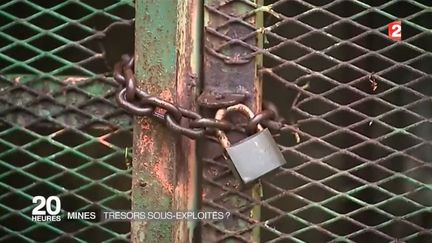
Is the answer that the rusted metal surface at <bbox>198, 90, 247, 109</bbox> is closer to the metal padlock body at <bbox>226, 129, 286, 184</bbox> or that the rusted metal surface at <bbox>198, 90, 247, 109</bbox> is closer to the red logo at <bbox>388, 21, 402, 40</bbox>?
the metal padlock body at <bbox>226, 129, 286, 184</bbox>

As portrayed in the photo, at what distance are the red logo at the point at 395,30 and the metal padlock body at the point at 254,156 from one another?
317 mm

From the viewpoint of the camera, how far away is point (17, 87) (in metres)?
1.10

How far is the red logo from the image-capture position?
1.06m

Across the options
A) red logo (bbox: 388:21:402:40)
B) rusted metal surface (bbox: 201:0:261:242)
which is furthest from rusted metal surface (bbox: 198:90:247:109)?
red logo (bbox: 388:21:402:40)

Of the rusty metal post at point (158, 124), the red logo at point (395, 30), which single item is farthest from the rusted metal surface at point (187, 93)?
the red logo at point (395, 30)

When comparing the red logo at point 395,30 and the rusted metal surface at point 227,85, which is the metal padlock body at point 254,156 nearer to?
the rusted metal surface at point 227,85

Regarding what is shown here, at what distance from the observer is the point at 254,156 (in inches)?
37.8

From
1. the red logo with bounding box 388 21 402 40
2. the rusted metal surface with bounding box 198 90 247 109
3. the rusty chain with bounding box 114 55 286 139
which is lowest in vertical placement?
the rusty chain with bounding box 114 55 286 139

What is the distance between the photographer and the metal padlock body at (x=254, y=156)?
3.14 feet

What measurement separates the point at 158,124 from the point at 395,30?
47cm

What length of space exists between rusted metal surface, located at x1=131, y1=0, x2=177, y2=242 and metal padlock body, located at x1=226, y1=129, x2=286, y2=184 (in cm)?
11

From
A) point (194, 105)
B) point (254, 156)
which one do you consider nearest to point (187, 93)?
point (194, 105)

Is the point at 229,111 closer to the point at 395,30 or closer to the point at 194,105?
the point at 194,105

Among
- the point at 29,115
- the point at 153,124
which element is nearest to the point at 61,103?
the point at 29,115
